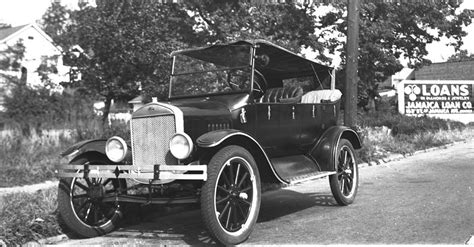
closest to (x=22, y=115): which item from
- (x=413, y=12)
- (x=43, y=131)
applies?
(x=43, y=131)

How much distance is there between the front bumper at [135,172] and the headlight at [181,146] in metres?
0.19

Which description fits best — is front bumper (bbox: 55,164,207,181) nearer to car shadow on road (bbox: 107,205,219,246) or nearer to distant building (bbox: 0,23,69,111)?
car shadow on road (bbox: 107,205,219,246)

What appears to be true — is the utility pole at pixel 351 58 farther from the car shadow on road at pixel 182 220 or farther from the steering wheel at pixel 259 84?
the steering wheel at pixel 259 84

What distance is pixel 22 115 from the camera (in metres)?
11.6

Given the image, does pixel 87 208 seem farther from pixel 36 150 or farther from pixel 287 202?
pixel 36 150

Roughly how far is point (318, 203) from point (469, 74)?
4097cm

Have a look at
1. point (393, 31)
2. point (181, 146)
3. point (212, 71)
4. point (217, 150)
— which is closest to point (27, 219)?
point (181, 146)

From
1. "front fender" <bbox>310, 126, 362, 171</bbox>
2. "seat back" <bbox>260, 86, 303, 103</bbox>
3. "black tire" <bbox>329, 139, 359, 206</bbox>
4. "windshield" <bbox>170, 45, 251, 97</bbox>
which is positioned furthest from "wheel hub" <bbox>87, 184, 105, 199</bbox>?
"black tire" <bbox>329, 139, 359, 206</bbox>

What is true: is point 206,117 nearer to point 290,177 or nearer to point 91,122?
point 290,177

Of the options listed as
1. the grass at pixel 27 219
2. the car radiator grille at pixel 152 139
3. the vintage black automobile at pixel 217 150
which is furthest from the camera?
the car radiator grille at pixel 152 139

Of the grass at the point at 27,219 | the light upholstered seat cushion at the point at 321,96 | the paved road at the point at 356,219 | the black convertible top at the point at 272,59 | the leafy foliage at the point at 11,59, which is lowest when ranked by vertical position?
the paved road at the point at 356,219

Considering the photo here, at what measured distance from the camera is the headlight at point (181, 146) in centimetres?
481

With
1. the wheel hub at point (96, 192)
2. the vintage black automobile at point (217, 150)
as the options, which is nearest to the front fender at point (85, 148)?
the vintage black automobile at point (217, 150)

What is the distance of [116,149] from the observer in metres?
5.38
